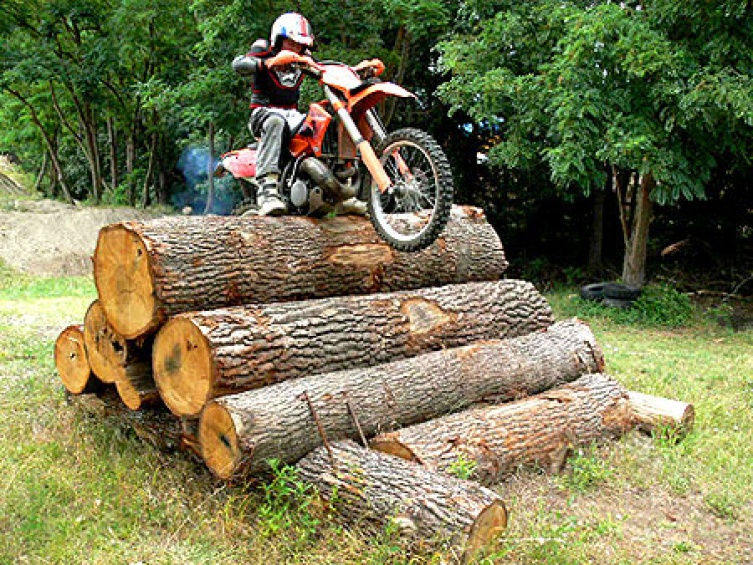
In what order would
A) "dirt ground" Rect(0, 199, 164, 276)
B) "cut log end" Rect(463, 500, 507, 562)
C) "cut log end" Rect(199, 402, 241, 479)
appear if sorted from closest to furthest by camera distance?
1. "cut log end" Rect(463, 500, 507, 562)
2. "cut log end" Rect(199, 402, 241, 479)
3. "dirt ground" Rect(0, 199, 164, 276)

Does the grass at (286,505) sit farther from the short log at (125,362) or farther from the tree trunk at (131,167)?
the tree trunk at (131,167)

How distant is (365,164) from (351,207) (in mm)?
493

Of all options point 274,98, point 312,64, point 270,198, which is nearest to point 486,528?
point 270,198

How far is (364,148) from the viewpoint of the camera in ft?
15.3

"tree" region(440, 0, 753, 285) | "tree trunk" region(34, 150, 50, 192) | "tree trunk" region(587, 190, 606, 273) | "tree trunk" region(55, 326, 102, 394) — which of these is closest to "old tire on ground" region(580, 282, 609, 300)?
"tree" region(440, 0, 753, 285)

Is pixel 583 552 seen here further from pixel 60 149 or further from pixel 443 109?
pixel 60 149

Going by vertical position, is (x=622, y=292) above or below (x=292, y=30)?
below

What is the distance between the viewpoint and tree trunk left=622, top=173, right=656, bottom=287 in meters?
9.88

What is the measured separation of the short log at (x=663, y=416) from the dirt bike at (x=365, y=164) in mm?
1997

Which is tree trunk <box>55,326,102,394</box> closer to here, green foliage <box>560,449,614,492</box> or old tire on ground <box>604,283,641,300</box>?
green foliage <box>560,449,614,492</box>

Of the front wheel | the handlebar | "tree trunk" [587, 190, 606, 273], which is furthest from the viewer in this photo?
"tree trunk" [587, 190, 606, 273]

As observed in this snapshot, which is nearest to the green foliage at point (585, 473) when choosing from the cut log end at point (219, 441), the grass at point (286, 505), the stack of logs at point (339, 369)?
the grass at point (286, 505)

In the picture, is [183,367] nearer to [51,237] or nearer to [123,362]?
[123,362]

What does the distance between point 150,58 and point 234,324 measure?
12.5m
